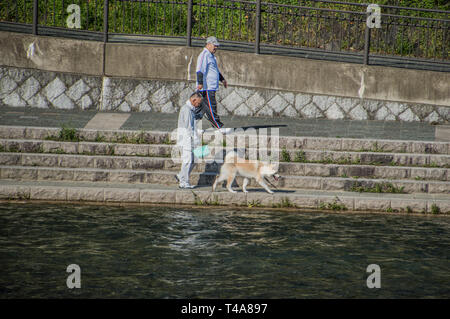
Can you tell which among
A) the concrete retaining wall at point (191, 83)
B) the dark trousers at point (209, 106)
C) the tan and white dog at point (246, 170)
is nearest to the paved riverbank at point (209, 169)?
the tan and white dog at point (246, 170)

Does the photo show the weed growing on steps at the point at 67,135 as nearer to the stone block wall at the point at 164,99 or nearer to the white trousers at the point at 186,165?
the white trousers at the point at 186,165

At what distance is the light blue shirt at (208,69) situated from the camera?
1270cm

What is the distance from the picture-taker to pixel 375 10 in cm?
1691

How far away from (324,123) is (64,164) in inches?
255

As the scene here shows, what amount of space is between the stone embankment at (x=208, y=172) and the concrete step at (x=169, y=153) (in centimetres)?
2

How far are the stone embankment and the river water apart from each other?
1.07ft

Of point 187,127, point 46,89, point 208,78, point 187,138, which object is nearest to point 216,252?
point 187,138

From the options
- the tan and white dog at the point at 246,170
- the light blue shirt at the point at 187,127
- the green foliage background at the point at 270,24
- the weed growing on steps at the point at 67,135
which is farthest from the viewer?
the green foliage background at the point at 270,24

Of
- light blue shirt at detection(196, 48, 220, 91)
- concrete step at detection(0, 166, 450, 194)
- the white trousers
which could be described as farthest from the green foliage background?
the white trousers

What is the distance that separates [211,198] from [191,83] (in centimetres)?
568

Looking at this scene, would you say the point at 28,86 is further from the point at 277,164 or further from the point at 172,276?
the point at 172,276

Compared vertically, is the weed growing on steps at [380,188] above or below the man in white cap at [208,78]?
below
